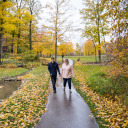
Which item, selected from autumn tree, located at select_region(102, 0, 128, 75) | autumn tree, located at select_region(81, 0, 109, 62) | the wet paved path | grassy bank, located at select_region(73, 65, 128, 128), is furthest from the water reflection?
autumn tree, located at select_region(81, 0, 109, 62)

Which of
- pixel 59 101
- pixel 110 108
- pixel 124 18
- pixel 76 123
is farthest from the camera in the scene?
pixel 59 101

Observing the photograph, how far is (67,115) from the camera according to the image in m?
4.26

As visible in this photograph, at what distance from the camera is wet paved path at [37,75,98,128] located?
3.66 meters

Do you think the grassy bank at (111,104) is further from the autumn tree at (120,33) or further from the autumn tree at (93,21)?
the autumn tree at (93,21)

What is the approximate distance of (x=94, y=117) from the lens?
4074mm

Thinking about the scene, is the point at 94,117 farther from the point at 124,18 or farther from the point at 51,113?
the point at 124,18

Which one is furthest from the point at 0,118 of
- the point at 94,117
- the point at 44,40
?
the point at 44,40

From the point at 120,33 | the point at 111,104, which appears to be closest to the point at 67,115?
the point at 111,104

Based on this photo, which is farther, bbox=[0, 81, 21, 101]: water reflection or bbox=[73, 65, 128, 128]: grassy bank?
bbox=[0, 81, 21, 101]: water reflection

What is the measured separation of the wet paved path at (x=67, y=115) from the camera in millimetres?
3663

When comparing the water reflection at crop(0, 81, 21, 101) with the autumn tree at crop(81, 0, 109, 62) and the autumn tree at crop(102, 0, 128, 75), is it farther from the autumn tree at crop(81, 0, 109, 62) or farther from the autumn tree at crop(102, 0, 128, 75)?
the autumn tree at crop(81, 0, 109, 62)

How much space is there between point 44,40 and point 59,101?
18.4m

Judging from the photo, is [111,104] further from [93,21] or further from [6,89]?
[93,21]

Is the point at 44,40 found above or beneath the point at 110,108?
above
